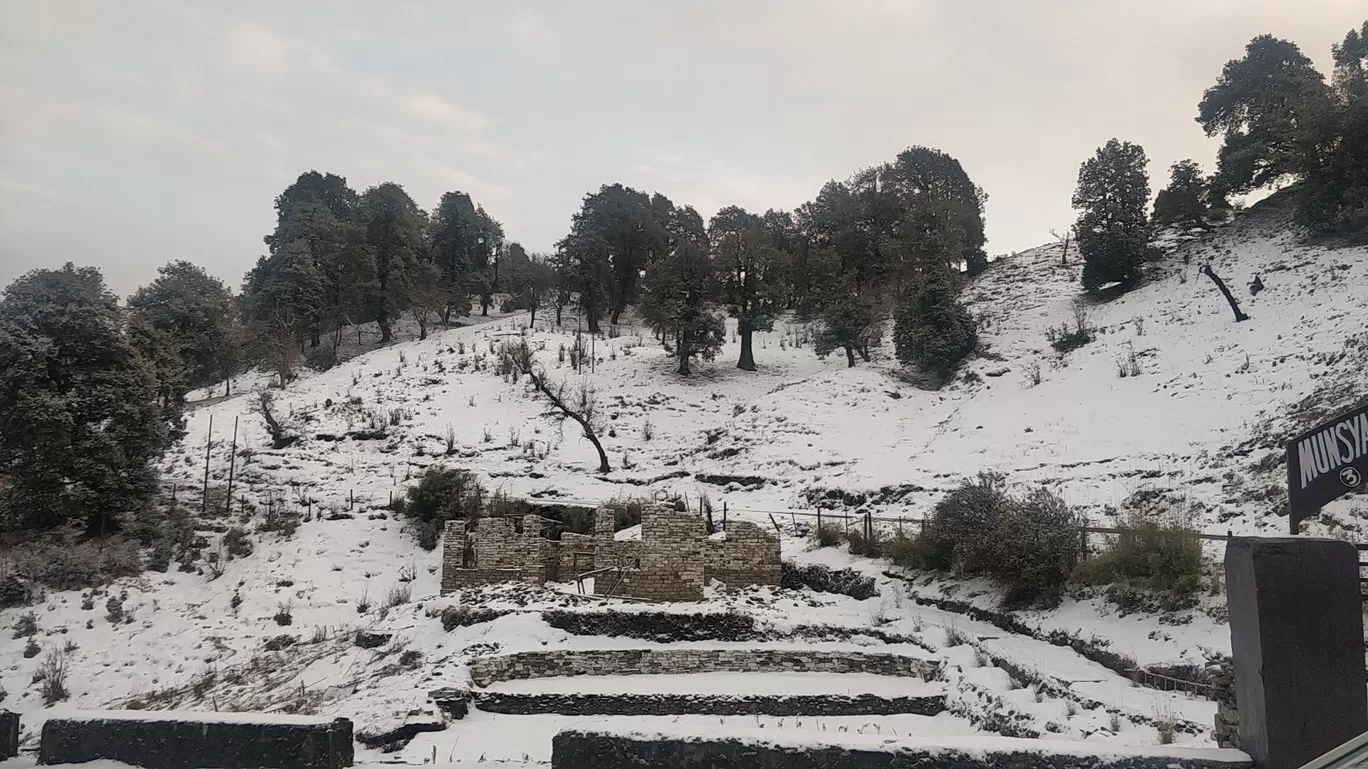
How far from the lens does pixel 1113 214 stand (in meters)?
36.9

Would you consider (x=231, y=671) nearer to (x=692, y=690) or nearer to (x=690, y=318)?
(x=692, y=690)

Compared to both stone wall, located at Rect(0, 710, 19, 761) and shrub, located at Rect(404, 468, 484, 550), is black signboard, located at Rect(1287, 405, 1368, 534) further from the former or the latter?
shrub, located at Rect(404, 468, 484, 550)

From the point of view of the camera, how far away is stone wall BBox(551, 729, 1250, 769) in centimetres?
373

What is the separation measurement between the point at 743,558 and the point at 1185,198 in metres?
36.3

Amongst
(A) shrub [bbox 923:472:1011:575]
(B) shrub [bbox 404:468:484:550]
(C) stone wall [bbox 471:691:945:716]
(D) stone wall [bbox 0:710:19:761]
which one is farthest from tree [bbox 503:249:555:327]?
(D) stone wall [bbox 0:710:19:761]

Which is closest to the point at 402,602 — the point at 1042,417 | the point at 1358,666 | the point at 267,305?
the point at 1358,666

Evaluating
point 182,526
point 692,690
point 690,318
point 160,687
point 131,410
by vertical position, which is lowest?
point 160,687

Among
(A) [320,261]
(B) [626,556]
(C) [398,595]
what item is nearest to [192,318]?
(C) [398,595]

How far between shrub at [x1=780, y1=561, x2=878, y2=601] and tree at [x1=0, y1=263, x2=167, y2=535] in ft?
54.6

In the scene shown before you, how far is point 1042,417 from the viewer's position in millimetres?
24531

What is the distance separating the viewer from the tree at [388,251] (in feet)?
144

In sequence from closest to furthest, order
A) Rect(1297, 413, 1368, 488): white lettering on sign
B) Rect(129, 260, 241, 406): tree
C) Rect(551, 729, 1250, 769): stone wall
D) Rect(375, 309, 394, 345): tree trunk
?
1. Rect(551, 729, 1250, 769): stone wall
2. Rect(1297, 413, 1368, 488): white lettering on sign
3. Rect(129, 260, 241, 406): tree
4. Rect(375, 309, 394, 345): tree trunk

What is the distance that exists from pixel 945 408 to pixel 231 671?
24094mm

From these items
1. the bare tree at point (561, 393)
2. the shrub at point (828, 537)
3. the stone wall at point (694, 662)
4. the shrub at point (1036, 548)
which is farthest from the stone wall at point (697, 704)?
the bare tree at point (561, 393)
